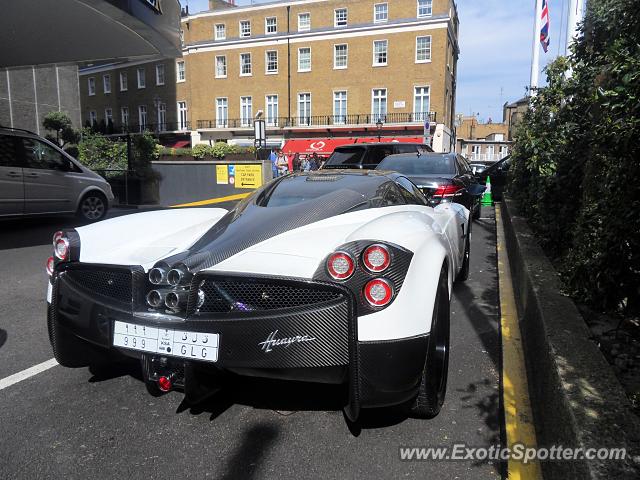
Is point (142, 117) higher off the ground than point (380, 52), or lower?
lower

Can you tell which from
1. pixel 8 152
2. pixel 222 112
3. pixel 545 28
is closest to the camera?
pixel 8 152

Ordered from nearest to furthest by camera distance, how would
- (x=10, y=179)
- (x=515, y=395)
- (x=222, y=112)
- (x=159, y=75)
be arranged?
Result: (x=515, y=395)
(x=10, y=179)
(x=222, y=112)
(x=159, y=75)

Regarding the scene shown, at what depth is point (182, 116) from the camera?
50312mm

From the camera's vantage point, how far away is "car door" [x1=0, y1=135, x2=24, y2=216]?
8.64 m

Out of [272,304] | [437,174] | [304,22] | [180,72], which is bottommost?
[272,304]

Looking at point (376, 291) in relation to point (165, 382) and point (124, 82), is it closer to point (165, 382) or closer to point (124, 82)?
point (165, 382)

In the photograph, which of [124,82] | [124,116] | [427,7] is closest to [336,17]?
[427,7]

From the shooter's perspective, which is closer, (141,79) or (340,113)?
(340,113)

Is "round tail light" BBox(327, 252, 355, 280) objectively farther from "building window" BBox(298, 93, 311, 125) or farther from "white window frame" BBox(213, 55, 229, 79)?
"white window frame" BBox(213, 55, 229, 79)

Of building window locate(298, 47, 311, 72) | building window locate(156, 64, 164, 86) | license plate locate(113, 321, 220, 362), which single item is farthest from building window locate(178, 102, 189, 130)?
license plate locate(113, 321, 220, 362)

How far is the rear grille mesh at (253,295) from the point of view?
233 centimetres

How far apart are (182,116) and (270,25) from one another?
12.8m

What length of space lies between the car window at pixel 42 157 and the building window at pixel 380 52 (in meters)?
35.8

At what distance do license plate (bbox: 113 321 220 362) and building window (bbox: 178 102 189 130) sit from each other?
1978 inches
